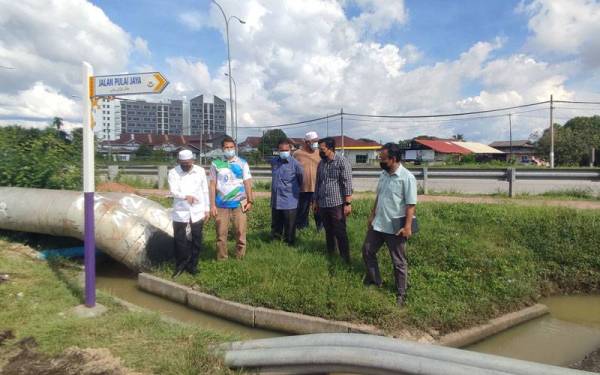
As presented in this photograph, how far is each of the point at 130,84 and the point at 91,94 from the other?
452 millimetres

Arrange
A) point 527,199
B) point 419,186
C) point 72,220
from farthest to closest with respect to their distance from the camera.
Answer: point 419,186 → point 527,199 → point 72,220

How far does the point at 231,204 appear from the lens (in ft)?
18.4

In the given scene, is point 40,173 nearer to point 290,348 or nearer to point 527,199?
point 290,348

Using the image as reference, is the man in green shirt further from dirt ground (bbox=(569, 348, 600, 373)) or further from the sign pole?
the sign pole

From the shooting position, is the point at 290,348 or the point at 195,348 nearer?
the point at 290,348

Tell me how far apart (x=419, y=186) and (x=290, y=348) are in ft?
30.4

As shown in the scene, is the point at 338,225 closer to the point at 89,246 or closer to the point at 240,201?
the point at 240,201

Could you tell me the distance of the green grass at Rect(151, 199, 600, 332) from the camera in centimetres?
439

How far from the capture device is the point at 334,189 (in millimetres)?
5238

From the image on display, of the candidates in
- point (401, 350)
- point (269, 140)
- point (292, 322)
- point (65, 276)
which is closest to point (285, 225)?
point (292, 322)

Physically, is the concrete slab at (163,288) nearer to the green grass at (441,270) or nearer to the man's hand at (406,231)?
the green grass at (441,270)

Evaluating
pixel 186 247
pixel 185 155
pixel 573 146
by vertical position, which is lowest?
pixel 186 247

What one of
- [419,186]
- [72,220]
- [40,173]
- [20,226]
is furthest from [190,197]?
[419,186]

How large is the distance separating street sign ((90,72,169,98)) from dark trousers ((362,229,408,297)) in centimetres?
257
